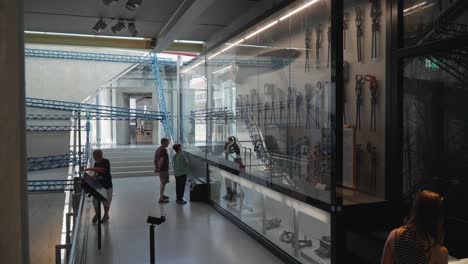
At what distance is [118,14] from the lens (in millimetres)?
7961

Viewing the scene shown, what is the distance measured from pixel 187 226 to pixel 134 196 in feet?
11.2

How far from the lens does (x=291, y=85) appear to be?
552 centimetres

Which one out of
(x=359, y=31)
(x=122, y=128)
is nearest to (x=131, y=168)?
(x=122, y=128)

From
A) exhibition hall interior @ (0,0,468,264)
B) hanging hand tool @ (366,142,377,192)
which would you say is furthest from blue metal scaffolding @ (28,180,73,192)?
hanging hand tool @ (366,142,377,192)

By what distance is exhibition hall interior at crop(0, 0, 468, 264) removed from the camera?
146 inches

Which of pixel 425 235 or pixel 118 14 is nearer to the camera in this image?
pixel 425 235

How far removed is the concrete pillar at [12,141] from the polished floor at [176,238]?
3962 mm

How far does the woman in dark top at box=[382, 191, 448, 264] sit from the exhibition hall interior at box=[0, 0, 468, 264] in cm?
2

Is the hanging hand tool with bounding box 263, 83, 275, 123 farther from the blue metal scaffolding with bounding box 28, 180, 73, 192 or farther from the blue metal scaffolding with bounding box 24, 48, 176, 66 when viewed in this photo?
the blue metal scaffolding with bounding box 24, 48, 176, 66

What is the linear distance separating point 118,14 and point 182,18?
169cm

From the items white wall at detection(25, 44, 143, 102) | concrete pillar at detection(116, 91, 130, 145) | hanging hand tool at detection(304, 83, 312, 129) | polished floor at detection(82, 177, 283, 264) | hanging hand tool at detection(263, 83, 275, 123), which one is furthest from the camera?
concrete pillar at detection(116, 91, 130, 145)

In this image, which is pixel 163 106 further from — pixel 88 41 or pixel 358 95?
pixel 358 95

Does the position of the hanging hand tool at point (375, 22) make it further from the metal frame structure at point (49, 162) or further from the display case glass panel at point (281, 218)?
the metal frame structure at point (49, 162)

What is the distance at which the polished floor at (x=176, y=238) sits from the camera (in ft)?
18.0
